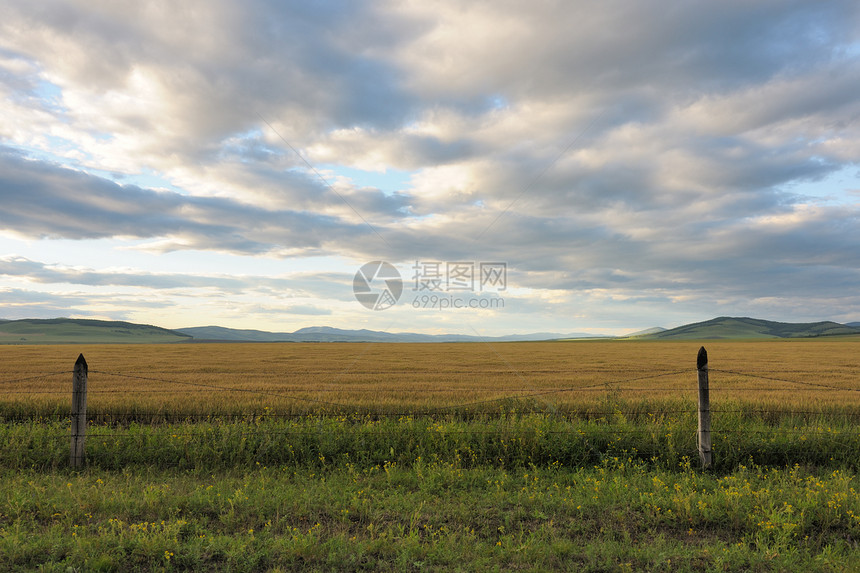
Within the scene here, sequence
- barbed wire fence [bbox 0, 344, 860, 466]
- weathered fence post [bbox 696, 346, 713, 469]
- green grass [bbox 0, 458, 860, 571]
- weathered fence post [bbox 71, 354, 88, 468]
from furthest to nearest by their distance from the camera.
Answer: barbed wire fence [bbox 0, 344, 860, 466], weathered fence post [bbox 71, 354, 88, 468], weathered fence post [bbox 696, 346, 713, 469], green grass [bbox 0, 458, 860, 571]

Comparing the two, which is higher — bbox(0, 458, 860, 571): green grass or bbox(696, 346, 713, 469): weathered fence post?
bbox(696, 346, 713, 469): weathered fence post

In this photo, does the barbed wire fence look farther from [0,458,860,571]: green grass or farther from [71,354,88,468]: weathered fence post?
[0,458,860,571]: green grass

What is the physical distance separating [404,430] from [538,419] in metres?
2.96

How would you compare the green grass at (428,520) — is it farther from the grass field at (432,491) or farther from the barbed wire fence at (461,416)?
the barbed wire fence at (461,416)

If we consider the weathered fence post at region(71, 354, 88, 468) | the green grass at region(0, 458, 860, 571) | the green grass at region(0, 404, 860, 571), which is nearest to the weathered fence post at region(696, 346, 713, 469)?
the green grass at region(0, 404, 860, 571)

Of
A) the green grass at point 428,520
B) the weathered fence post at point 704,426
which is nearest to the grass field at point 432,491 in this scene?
the green grass at point 428,520

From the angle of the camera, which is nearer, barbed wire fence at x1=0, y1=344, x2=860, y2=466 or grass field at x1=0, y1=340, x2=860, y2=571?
grass field at x1=0, y1=340, x2=860, y2=571

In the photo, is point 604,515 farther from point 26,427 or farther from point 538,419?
point 26,427

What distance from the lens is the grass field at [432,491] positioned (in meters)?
5.28

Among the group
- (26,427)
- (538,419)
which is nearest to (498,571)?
(538,419)

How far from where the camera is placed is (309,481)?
309 inches

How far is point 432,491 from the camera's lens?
24.2ft

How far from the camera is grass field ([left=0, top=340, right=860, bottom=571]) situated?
528 cm

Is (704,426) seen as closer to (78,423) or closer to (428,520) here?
(428,520)
